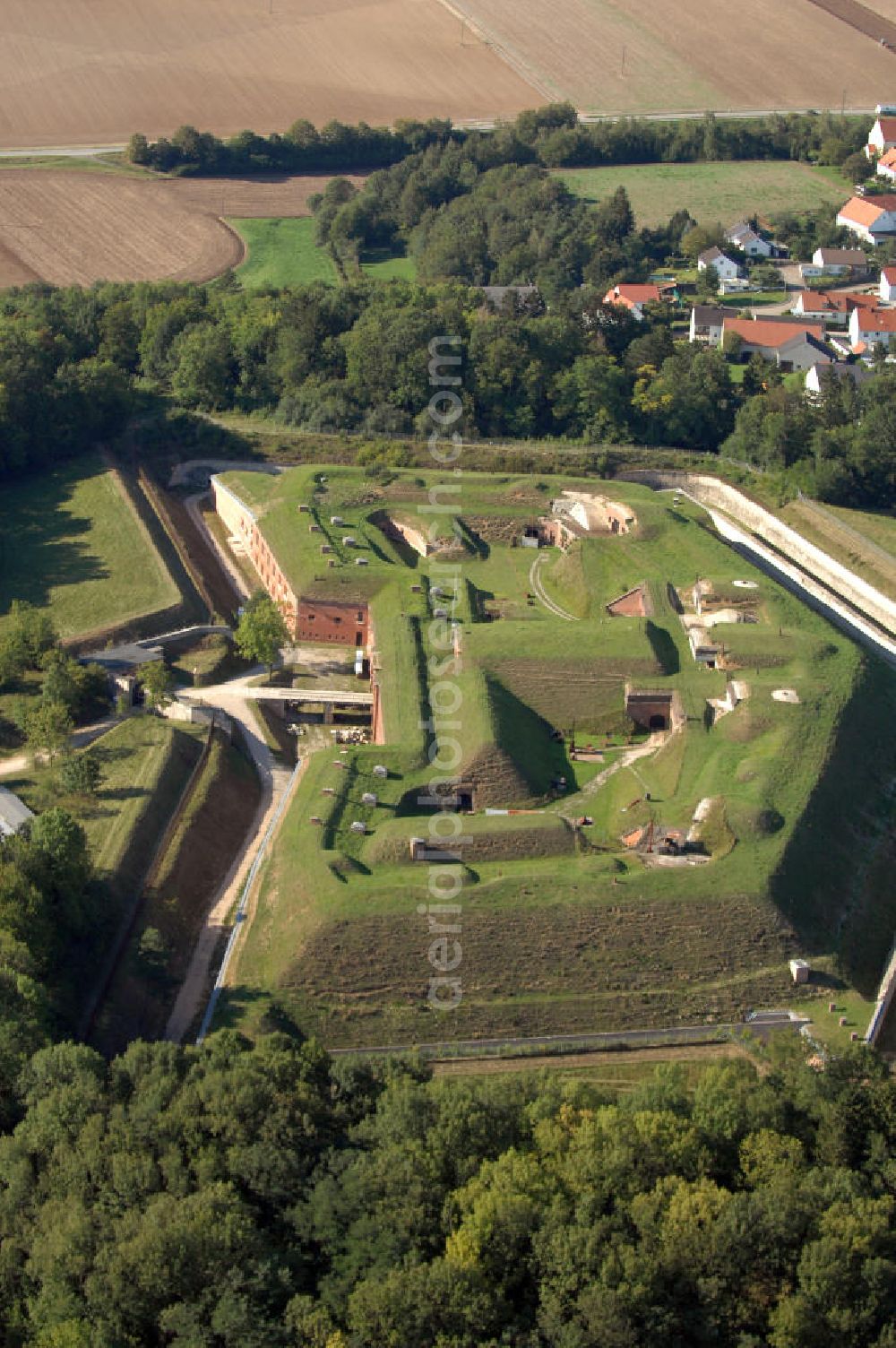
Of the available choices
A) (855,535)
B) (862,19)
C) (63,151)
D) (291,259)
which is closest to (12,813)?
(855,535)

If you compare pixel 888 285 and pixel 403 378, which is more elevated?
pixel 888 285

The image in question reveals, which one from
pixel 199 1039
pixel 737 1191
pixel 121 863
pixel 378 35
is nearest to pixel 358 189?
pixel 378 35

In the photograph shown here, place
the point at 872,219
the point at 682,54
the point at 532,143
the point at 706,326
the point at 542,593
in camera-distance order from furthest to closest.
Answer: the point at 682,54, the point at 532,143, the point at 872,219, the point at 706,326, the point at 542,593

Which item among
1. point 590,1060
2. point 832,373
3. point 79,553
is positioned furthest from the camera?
point 832,373

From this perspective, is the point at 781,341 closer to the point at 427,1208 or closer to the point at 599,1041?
the point at 599,1041

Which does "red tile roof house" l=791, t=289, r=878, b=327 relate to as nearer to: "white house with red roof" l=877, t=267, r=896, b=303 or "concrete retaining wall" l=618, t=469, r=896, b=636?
"white house with red roof" l=877, t=267, r=896, b=303

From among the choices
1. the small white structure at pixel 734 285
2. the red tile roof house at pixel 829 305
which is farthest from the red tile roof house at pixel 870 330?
Answer: the small white structure at pixel 734 285

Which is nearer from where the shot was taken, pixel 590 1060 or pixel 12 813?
pixel 590 1060

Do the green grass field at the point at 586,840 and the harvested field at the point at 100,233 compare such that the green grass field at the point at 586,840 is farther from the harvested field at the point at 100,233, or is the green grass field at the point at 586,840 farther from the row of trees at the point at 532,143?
the row of trees at the point at 532,143
